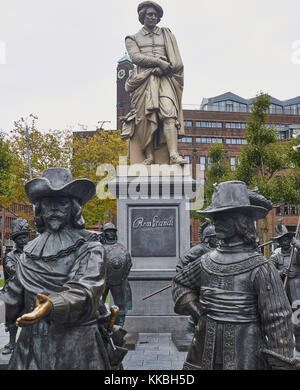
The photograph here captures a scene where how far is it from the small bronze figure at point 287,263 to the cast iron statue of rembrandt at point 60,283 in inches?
181

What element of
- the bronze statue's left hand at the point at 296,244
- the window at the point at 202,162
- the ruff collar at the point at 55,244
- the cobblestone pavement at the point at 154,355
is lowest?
the cobblestone pavement at the point at 154,355

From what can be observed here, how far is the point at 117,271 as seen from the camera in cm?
690

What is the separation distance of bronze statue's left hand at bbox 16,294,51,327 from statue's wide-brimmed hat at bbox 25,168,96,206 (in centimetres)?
86

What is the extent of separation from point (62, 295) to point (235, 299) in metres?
1.18

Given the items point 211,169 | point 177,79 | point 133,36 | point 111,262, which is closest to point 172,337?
point 111,262

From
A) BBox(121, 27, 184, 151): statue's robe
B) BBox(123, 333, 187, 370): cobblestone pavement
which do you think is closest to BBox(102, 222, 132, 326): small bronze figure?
BBox(123, 333, 187, 370): cobblestone pavement

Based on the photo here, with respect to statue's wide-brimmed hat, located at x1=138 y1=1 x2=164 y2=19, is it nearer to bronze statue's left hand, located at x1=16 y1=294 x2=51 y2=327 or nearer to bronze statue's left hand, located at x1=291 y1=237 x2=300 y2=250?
bronze statue's left hand, located at x1=291 y1=237 x2=300 y2=250

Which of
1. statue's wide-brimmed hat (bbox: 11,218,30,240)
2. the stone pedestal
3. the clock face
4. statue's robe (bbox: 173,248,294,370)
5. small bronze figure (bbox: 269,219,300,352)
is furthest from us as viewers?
the clock face

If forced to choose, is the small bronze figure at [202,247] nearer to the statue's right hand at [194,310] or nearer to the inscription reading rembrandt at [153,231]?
the inscription reading rembrandt at [153,231]

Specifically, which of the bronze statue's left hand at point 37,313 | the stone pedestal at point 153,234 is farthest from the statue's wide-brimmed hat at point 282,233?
the bronze statue's left hand at point 37,313

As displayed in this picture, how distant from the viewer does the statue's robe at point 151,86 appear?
30.6 ft

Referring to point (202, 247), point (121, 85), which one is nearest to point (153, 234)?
point (202, 247)

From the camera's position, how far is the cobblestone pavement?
5770 mm
